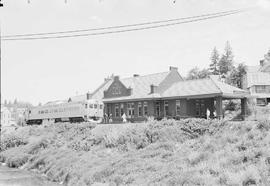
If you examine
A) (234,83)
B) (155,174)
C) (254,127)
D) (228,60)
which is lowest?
(155,174)

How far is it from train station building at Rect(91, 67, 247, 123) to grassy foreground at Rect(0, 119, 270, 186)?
1043cm

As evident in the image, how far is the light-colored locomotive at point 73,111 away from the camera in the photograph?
48.6 metres

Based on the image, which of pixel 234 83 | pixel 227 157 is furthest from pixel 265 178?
pixel 234 83

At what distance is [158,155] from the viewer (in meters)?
25.0

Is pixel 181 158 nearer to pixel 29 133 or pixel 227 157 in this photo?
pixel 227 157

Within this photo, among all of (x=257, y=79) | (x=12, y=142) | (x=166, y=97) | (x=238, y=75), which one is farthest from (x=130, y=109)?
(x=238, y=75)

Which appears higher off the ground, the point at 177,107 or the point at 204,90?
the point at 204,90

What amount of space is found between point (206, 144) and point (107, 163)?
7110mm

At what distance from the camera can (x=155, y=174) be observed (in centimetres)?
2048

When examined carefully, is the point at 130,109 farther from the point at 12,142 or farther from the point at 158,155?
the point at 158,155

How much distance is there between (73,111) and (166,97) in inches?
552

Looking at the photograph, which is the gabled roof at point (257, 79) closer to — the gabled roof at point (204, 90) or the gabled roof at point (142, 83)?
the gabled roof at point (142, 83)

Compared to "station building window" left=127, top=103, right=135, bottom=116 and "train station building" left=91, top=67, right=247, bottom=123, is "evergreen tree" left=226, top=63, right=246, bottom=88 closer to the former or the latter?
"train station building" left=91, top=67, right=247, bottom=123

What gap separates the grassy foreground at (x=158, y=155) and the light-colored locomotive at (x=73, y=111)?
32.3 feet
